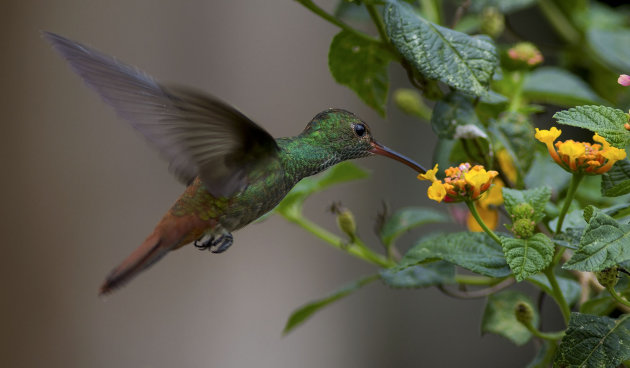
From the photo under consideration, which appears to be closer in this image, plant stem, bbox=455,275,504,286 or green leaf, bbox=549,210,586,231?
green leaf, bbox=549,210,586,231

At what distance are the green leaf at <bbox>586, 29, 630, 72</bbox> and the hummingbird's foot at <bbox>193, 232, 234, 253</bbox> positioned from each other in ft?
2.24

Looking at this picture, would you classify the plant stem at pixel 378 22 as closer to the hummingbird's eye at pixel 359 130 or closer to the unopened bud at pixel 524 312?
the hummingbird's eye at pixel 359 130

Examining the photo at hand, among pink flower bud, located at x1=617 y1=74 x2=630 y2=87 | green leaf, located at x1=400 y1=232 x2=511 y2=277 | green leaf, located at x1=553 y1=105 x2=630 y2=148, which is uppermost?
pink flower bud, located at x1=617 y1=74 x2=630 y2=87

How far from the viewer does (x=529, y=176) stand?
0.89 m

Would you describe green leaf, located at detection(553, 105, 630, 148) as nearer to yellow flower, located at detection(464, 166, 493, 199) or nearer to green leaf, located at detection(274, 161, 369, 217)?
yellow flower, located at detection(464, 166, 493, 199)

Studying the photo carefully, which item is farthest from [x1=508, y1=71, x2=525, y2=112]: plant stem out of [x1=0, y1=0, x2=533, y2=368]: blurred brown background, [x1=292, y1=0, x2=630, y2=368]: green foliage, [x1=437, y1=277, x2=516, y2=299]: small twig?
[x1=0, y1=0, x2=533, y2=368]: blurred brown background

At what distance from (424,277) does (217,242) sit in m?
0.22

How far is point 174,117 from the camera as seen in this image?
569mm

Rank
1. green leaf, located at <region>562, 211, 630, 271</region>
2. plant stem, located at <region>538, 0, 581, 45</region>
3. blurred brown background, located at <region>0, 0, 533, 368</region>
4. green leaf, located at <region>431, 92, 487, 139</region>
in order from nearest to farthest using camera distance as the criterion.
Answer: green leaf, located at <region>562, 211, 630, 271</region> < green leaf, located at <region>431, 92, 487, 139</region> < plant stem, located at <region>538, 0, 581, 45</region> < blurred brown background, located at <region>0, 0, 533, 368</region>

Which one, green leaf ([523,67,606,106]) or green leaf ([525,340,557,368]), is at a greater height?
green leaf ([523,67,606,106])

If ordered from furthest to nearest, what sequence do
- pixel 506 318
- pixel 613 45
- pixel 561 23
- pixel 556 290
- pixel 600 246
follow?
pixel 561 23 → pixel 613 45 → pixel 506 318 → pixel 556 290 → pixel 600 246

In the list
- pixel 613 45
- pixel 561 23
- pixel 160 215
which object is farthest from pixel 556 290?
pixel 160 215

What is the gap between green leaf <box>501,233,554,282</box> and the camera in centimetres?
53

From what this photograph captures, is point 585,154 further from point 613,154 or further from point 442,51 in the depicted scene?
point 442,51
